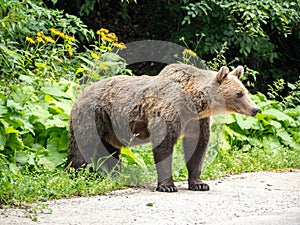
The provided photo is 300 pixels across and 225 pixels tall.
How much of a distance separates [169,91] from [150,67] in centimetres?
639

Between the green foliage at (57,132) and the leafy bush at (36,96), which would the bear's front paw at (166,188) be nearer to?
the green foliage at (57,132)

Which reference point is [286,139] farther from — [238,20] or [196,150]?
[238,20]

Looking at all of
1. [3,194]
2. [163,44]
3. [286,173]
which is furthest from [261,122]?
[3,194]

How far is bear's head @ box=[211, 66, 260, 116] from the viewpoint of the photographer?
255 inches

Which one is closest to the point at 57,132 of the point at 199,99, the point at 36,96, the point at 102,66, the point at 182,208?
the point at 36,96

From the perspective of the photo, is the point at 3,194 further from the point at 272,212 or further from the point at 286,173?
the point at 286,173

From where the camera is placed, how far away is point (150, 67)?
41.9ft

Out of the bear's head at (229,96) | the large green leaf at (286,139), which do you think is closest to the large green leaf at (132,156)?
the bear's head at (229,96)

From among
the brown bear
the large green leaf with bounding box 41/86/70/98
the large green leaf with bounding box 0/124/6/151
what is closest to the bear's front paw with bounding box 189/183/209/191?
the brown bear

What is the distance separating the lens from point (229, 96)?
6.49 metres

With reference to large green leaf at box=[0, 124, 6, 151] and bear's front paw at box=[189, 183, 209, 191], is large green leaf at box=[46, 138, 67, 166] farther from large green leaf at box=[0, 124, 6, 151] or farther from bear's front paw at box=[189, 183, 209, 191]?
bear's front paw at box=[189, 183, 209, 191]

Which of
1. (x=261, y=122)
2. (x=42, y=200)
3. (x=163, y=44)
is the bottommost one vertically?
(x=42, y=200)

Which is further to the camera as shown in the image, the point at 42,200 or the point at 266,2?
the point at 266,2

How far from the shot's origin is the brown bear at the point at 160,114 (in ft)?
20.6
